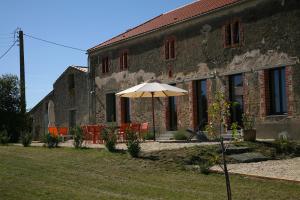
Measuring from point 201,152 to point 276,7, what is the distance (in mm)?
7477

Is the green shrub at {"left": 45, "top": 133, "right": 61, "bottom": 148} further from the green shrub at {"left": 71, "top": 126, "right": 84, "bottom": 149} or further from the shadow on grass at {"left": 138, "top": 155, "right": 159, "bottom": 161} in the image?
the shadow on grass at {"left": 138, "top": 155, "right": 159, "bottom": 161}

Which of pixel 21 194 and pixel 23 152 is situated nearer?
pixel 21 194

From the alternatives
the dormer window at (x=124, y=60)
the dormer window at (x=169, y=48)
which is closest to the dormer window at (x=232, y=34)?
the dormer window at (x=169, y=48)

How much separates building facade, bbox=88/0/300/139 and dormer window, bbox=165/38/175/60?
0.05 m

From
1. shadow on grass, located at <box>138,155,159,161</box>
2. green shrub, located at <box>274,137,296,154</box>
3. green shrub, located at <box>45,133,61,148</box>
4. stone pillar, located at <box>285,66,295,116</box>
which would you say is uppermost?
stone pillar, located at <box>285,66,295,116</box>

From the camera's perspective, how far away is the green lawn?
834 cm

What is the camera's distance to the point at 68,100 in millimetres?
31344

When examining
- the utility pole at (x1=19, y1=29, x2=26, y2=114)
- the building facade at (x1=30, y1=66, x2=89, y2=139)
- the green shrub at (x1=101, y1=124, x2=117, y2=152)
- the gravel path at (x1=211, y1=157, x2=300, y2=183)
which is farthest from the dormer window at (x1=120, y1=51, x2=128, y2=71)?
the gravel path at (x1=211, y1=157, x2=300, y2=183)

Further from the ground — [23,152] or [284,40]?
[284,40]

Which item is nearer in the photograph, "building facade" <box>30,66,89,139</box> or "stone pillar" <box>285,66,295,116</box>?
"stone pillar" <box>285,66,295,116</box>

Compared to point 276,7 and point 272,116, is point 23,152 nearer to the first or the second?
point 272,116

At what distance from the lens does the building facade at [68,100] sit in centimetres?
2992

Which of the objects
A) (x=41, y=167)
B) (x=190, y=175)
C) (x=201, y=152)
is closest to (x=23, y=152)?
(x=41, y=167)

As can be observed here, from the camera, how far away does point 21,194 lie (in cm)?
826
